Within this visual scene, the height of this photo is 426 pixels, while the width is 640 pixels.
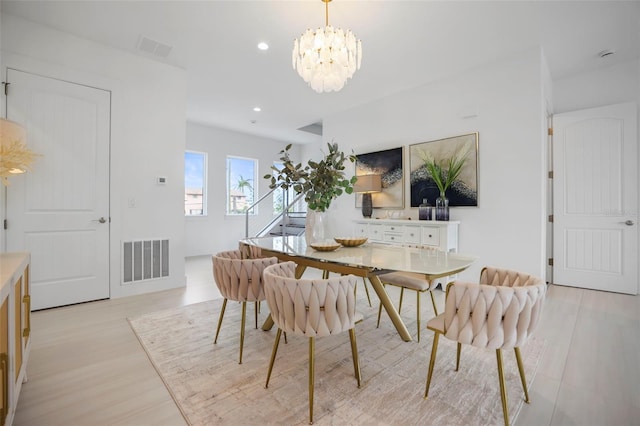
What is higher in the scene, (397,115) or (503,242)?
(397,115)

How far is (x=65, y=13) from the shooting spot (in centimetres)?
278

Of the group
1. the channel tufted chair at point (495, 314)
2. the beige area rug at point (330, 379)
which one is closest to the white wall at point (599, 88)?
the beige area rug at point (330, 379)

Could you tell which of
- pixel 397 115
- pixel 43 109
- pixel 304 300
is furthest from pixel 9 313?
pixel 397 115

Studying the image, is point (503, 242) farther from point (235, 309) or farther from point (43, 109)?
point (43, 109)

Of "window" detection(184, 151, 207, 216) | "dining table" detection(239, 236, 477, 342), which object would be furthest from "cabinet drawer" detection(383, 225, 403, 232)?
"window" detection(184, 151, 207, 216)

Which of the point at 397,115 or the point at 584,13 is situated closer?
the point at 584,13

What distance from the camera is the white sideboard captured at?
12.0 feet

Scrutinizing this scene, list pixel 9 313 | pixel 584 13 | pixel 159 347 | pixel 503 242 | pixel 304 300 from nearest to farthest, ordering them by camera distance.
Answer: pixel 9 313 < pixel 304 300 < pixel 159 347 < pixel 584 13 < pixel 503 242

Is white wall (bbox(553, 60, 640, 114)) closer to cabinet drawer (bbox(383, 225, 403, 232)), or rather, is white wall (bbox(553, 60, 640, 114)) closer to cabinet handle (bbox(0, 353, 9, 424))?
cabinet drawer (bbox(383, 225, 403, 232))

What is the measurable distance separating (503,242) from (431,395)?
255 centimetres

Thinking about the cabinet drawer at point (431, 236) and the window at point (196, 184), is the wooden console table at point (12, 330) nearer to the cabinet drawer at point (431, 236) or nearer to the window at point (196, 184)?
the cabinet drawer at point (431, 236)

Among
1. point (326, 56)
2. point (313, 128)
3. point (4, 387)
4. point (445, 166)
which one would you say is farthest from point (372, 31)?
point (313, 128)

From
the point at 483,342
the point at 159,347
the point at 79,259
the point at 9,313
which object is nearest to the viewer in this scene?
the point at 9,313

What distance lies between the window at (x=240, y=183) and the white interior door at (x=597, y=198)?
237 inches
